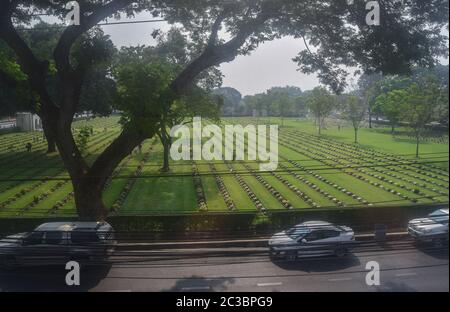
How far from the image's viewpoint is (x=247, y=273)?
7.63 meters

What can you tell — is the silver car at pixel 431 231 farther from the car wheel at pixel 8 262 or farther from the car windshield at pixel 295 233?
the car wheel at pixel 8 262

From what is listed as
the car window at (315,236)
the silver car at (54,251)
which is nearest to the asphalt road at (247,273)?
the silver car at (54,251)

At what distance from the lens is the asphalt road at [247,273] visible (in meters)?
6.52

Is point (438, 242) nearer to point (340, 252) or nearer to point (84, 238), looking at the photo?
point (340, 252)

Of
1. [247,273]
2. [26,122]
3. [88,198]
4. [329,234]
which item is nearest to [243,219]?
[329,234]

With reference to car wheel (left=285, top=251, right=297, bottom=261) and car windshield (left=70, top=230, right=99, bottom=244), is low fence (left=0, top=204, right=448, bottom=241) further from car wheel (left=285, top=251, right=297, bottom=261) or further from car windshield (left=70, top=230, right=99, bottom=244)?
car windshield (left=70, top=230, right=99, bottom=244)

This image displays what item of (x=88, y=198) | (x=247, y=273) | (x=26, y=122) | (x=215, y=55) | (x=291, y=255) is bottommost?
(x=247, y=273)

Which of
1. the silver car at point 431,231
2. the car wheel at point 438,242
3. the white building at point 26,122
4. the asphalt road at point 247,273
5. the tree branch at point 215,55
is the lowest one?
the asphalt road at point 247,273

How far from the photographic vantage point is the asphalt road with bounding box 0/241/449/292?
6.52m

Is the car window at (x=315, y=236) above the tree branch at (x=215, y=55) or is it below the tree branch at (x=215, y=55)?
below

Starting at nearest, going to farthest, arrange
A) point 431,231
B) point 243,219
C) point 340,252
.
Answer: point 431,231 < point 340,252 < point 243,219
